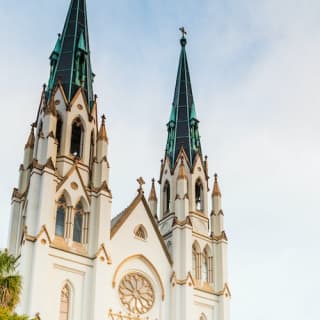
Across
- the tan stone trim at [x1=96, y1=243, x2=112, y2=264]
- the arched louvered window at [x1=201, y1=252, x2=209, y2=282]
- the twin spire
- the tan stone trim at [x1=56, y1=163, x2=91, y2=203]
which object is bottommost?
the tan stone trim at [x1=96, y1=243, x2=112, y2=264]

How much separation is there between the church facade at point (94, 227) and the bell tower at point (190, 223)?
0.23ft

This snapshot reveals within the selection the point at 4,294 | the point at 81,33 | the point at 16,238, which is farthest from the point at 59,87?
the point at 4,294

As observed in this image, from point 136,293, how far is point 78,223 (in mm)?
5227

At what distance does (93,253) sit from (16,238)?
4643 mm

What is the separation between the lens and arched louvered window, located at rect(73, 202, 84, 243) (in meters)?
31.8

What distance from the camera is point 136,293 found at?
3281 cm

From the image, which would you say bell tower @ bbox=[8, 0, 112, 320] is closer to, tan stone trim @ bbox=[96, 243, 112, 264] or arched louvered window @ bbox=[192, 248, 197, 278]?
tan stone trim @ bbox=[96, 243, 112, 264]

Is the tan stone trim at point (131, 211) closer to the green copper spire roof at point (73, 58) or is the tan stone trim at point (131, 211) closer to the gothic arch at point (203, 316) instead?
the gothic arch at point (203, 316)

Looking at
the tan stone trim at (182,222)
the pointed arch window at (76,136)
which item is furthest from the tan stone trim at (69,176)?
the tan stone trim at (182,222)

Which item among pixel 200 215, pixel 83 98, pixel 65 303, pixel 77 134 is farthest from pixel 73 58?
pixel 65 303

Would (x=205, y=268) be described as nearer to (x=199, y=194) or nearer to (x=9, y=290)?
(x=199, y=194)

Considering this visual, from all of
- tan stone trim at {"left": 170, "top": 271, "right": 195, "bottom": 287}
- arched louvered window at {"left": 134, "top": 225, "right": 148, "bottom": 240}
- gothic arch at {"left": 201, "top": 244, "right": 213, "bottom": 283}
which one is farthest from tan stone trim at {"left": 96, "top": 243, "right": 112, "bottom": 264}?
gothic arch at {"left": 201, "top": 244, "right": 213, "bottom": 283}

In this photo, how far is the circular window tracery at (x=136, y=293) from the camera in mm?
32156

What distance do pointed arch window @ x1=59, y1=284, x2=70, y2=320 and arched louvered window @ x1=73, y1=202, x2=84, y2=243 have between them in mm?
3007
